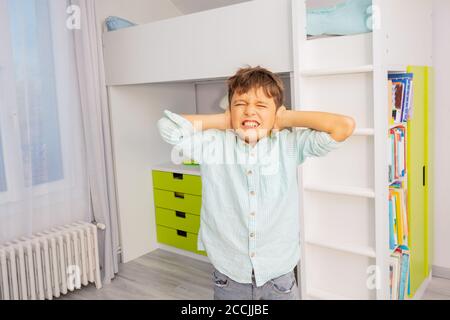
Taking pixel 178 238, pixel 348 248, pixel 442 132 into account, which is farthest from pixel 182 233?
pixel 442 132

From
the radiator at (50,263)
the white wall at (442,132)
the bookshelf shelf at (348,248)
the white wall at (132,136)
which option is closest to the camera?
the bookshelf shelf at (348,248)

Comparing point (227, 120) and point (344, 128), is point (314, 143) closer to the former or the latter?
point (344, 128)

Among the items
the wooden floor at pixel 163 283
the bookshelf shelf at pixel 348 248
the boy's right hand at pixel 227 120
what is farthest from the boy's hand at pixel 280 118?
the wooden floor at pixel 163 283

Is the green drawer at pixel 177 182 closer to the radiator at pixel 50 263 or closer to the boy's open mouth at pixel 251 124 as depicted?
the radiator at pixel 50 263

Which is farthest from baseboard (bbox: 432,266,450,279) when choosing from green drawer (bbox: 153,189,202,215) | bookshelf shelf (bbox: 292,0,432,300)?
green drawer (bbox: 153,189,202,215)

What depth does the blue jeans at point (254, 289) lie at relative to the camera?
4.17ft

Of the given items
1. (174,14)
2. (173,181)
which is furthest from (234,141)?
(174,14)

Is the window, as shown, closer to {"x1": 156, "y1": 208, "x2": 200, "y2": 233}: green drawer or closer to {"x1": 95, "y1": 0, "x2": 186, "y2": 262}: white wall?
{"x1": 95, "y1": 0, "x2": 186, "y2": 262}: white wall

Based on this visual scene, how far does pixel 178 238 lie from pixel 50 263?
3.15ft

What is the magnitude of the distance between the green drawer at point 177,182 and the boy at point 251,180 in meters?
1.56

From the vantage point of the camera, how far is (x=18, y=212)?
→ 2.32 metres

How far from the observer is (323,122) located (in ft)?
3.83

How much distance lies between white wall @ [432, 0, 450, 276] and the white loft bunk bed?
102 mm

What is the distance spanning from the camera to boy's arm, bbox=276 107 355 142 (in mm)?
1144
